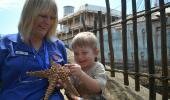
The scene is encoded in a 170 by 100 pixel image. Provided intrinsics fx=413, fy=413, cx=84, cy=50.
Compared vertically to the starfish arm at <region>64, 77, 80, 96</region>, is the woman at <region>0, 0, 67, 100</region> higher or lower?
higher

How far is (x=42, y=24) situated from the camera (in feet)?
9.98

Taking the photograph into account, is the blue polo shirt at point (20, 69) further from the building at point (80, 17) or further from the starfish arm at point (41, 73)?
the building at point (80, 17)

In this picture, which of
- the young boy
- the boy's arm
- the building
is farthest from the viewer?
the building

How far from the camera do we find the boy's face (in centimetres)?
329

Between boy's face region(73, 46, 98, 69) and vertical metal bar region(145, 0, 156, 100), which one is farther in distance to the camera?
vertical metal bar region(145, 0, 156, 100)

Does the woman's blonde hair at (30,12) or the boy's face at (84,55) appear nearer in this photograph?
the woman's blonde hair at (30,12)

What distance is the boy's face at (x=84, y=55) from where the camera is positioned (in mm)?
3291

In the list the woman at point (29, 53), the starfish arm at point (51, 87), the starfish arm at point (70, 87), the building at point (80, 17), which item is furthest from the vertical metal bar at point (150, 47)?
the building at point (80, 17)

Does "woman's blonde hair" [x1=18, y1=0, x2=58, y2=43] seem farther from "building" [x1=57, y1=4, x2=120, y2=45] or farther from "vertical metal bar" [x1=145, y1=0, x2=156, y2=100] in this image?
"building" [x1=57, y1=4, x2=120, y2=45]

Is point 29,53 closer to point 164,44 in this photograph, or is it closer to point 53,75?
point 53,75

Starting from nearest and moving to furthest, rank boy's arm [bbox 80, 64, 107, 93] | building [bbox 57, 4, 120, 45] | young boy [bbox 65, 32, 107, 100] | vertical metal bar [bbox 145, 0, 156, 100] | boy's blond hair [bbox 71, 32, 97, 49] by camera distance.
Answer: boy's arm [bbox 80, 64, 107, 93]
young boy [bbox 65, 32, 107, 100]
boy's blond hair [bbox 71, 32, 97, 49]
vertical metal bar [bbox 145, 0, 156, 100]
building [bbox 57, 4, 120, 45]

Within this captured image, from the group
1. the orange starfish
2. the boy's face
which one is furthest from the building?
the orange starfish

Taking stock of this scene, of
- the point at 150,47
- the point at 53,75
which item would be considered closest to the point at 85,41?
the point at 53,75

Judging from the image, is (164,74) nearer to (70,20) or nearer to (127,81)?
(127,81)
